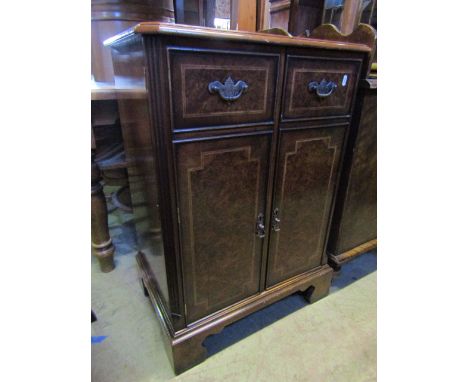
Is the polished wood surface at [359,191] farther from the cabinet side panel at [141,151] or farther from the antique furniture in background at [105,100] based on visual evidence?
the antique furniture in background at [105,100]

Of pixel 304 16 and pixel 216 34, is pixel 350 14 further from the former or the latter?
pixel 216 34

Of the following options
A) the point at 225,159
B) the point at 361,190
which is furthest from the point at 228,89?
the point at 361,190

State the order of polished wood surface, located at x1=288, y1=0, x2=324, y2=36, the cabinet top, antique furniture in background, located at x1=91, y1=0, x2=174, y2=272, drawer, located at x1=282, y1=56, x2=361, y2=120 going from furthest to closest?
1. polished wood surface, located at x1=288, y1=0, x2=324, y2=36
2. antique furniture in background, located at x1=91, y1=0, x2=174, y2=272
3. drawer, located at x1=282, y1=56, x2=361, y2=120
4. the cabinet top

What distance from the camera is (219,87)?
2.29 ft

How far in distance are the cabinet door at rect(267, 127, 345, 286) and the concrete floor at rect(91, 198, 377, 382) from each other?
0.22 meters

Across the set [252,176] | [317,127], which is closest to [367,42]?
[317,127]

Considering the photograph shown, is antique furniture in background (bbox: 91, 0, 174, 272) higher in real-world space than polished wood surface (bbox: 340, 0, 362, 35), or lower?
lower

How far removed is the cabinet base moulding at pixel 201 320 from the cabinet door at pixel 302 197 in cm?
5

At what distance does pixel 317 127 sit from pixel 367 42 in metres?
0.34

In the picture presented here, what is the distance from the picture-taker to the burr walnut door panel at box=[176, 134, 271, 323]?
77cm

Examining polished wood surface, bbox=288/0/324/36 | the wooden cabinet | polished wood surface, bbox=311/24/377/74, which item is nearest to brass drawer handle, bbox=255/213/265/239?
the wooden cabinet

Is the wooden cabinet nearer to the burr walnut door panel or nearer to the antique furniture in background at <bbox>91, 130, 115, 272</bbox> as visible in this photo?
the burr walnut door panel

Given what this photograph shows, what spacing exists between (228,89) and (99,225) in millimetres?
988
